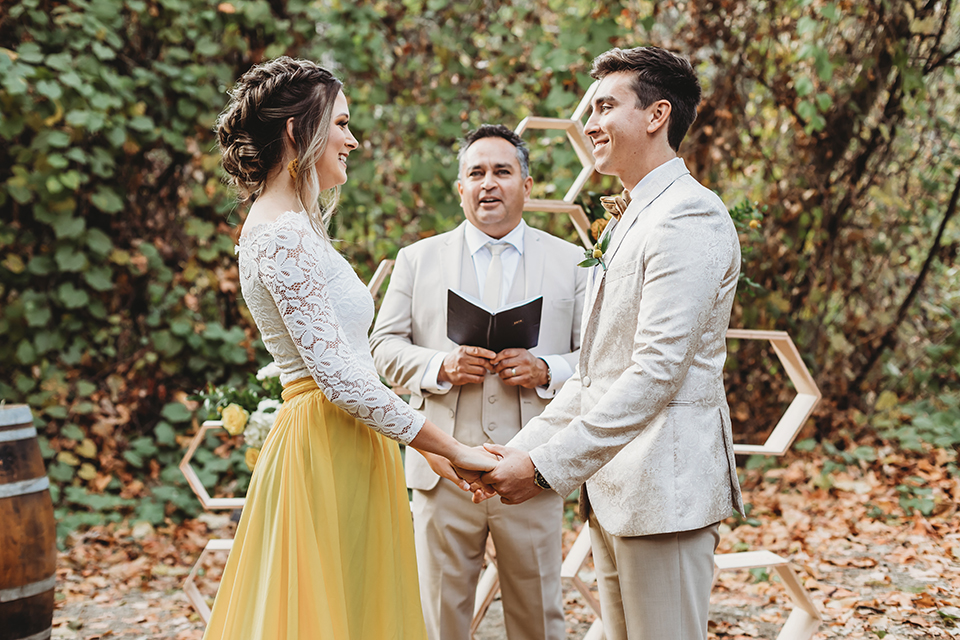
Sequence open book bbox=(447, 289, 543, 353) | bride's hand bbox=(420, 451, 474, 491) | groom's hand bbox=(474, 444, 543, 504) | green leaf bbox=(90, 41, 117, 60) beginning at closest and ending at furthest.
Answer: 1. groom's hand bbox=(474, 444, 543, 504)
2. bride's hand bbox=(420, 451, 474, 491)
3. open book bbox=(447, 289, 543, 353)
4. green leaf bbox=(90, 41, 117, 60)

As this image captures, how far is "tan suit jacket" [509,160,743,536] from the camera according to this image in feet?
5.41

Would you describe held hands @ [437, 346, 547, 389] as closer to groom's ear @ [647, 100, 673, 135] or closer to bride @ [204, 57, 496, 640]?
bride @ [204, 57, 496, 640]

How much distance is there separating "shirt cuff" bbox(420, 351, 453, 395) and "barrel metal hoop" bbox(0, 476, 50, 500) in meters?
1.34

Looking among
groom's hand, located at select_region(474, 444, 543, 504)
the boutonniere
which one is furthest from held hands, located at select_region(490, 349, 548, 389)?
the boutonniere

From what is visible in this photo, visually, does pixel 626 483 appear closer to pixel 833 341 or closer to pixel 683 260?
pixel 683 260

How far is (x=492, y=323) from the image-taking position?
241 cm

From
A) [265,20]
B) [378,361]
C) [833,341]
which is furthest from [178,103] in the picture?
[833,341]

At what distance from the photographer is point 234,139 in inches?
76.0

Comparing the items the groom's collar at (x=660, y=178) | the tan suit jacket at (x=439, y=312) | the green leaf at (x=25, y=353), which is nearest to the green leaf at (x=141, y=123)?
the green leaf at (x=25, y=353)

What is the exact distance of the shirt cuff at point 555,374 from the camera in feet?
8.25

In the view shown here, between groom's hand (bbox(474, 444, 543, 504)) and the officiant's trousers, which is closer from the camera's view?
groom's hand (bbox(474, 444, 543, 504))

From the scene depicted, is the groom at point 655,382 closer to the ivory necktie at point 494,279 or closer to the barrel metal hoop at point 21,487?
the ivory necktie at point 494,279

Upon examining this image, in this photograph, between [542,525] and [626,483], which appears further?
[542,525]

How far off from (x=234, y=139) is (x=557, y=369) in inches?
47.0
